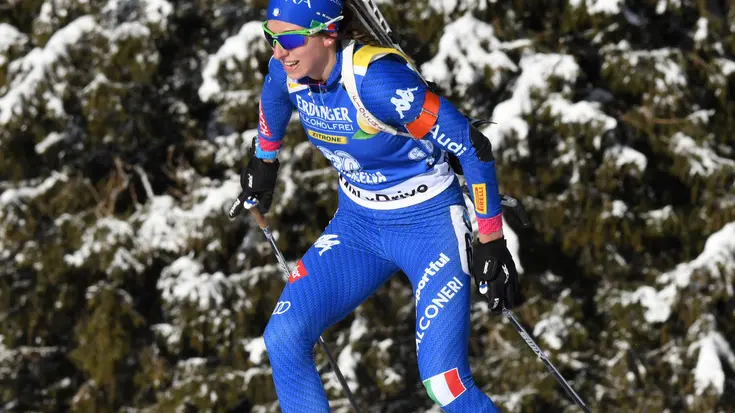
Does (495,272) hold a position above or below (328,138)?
below

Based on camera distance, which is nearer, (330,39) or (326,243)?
(330,39)

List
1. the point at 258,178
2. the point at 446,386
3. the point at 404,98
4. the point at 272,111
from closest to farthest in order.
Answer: the point at 404,98 → the point at 446,386 → the point at 272,111 → the point at 258,178

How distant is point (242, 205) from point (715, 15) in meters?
5.42

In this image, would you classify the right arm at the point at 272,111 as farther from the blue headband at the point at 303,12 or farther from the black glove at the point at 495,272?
the black glove at the point at 495,272

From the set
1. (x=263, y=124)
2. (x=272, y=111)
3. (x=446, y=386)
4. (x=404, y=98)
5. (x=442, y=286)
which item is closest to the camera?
(x=404, y=98)

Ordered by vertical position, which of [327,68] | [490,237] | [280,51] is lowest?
[490,237]

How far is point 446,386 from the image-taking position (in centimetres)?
340

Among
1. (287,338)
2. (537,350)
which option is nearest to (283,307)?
(287,338)

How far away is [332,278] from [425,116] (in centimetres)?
73

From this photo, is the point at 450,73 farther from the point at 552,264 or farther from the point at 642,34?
the point at 552,264

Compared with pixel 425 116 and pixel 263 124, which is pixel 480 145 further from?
pixel 263 124

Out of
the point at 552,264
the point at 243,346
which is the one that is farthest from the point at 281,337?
the point at 552,264

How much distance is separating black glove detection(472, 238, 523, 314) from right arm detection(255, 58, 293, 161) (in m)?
0.97

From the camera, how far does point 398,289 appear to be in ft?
30.6
